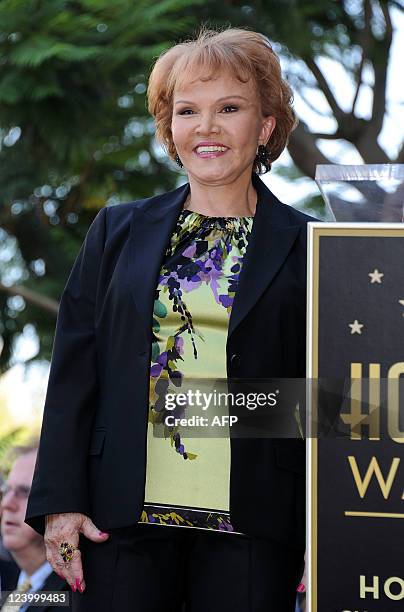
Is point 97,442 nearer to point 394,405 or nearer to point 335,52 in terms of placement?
point 394,405

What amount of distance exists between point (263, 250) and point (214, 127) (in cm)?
30

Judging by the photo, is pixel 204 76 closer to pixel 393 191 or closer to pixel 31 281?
pixel 393 191

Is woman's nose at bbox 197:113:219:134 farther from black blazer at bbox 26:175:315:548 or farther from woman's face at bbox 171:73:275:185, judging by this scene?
black blazer at bbox 26:175:315:548

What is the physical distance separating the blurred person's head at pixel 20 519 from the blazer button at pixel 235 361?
6.82 feet

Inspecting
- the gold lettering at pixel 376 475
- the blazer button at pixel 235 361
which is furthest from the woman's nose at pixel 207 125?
the gold lettering at pixel 376 475

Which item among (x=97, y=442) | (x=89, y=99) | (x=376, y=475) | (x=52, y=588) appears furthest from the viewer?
(x=89, y=99)

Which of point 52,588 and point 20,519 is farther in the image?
point 20,519

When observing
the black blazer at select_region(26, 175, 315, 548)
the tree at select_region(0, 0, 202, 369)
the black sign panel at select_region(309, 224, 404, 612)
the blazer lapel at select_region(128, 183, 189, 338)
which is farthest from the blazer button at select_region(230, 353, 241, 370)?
the tree at select_region(0, 0, 202, 369)

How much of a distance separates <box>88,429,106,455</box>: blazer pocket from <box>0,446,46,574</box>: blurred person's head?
1817 millimetres

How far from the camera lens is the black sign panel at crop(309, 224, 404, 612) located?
83.2 inches

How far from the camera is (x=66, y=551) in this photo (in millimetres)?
2521

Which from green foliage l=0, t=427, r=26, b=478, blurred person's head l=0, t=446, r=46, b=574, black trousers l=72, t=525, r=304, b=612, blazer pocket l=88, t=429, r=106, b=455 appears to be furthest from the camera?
green foliage l=0, t=427, r=26, b=478

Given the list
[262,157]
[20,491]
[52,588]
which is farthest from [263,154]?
[20,491]

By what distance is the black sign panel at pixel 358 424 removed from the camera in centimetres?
211
